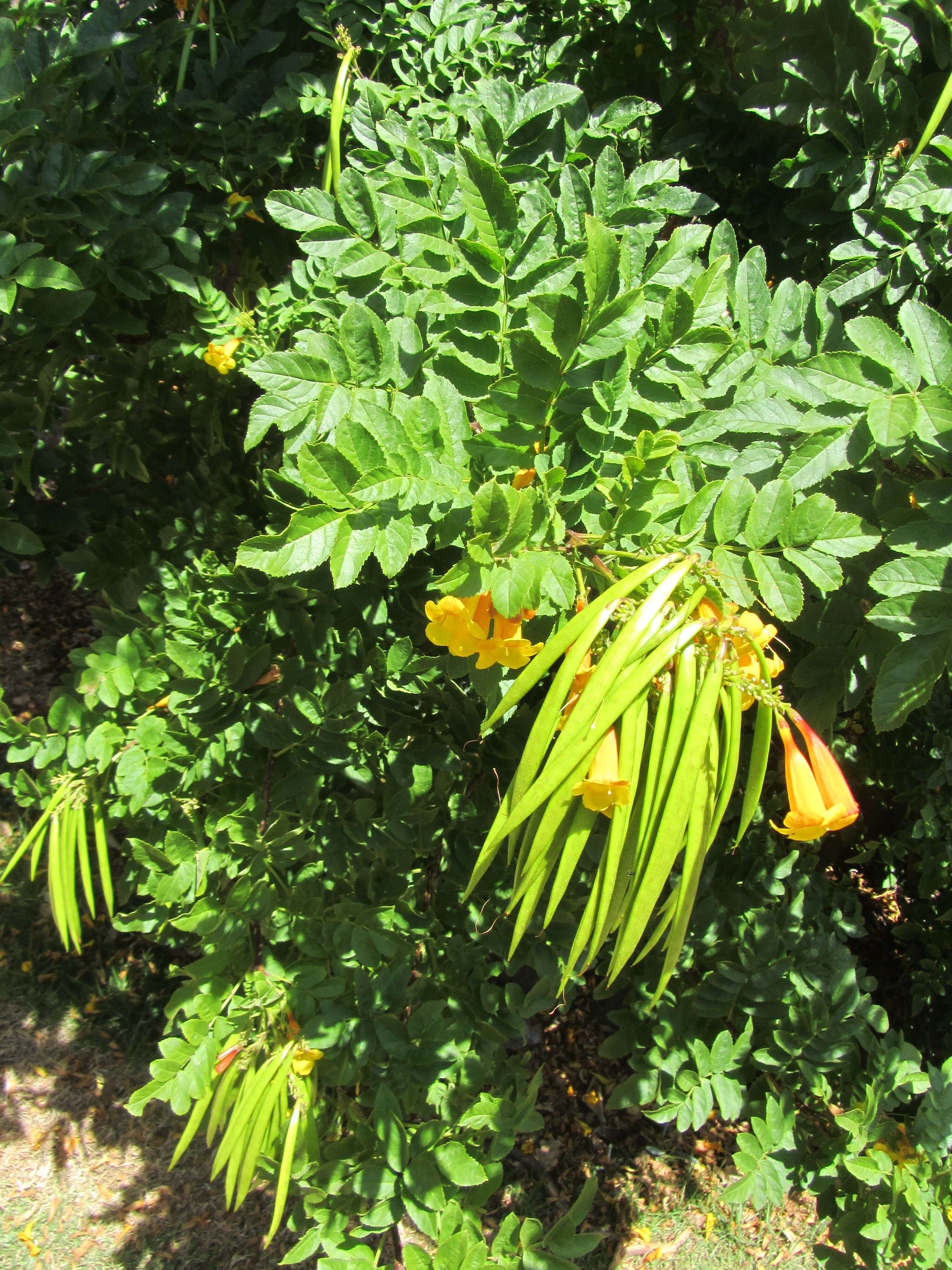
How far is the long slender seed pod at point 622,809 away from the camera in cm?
77

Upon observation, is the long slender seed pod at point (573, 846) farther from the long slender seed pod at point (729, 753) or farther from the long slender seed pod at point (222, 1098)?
the long slender seed pod at point (222, 1098)

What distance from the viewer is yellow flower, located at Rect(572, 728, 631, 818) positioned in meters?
0.78

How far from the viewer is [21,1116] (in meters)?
2.68

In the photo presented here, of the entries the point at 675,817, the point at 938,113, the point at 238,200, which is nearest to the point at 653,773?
the point at 675,817

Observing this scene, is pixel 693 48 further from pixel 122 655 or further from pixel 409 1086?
pixel 409 1086

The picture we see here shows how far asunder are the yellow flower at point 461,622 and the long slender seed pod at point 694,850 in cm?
30

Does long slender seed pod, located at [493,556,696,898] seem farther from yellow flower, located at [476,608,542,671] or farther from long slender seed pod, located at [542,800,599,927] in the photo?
yellow flower, located at [476,608,542,671]

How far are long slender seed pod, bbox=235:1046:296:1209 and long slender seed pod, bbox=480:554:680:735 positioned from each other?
3.67ft

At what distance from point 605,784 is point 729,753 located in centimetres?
12

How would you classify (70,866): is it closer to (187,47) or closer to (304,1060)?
(304,1060)

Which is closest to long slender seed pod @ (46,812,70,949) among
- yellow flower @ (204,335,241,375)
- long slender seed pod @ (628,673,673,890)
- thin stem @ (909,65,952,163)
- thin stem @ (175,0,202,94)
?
yellow flower @ (204,335,241,375)

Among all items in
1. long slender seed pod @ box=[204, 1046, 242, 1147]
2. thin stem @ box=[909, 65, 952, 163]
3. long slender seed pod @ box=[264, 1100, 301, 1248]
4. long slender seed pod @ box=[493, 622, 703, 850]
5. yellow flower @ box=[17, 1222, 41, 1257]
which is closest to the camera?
long slender seed pod @ box=[493, 622, 703, 850]

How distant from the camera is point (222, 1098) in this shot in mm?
1638

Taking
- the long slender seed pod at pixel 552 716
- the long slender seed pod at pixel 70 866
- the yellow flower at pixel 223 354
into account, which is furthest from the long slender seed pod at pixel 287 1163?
the yellow flower at pixel 223 354
